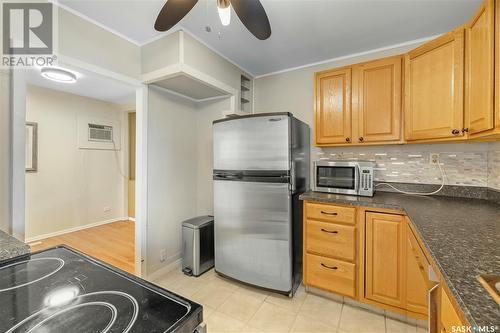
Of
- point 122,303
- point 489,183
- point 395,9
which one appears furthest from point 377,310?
point 395,9

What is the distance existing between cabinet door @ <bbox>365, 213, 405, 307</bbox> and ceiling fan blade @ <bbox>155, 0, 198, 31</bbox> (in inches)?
71.7

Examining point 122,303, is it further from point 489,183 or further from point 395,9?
point 489,183

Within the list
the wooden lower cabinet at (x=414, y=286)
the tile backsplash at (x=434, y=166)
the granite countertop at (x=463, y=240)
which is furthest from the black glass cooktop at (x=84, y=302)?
the tile backsplash at (x=434, y=166)

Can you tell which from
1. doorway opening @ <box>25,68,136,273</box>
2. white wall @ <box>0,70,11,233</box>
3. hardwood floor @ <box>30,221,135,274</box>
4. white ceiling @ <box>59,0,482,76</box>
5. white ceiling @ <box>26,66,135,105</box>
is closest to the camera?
white wall @ <box>0,70,11,233</box>

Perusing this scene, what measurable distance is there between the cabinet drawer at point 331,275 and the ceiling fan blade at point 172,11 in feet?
6.56

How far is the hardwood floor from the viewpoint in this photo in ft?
8.87

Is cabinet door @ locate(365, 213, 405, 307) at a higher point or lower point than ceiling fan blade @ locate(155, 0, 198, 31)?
lower

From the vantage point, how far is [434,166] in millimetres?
1982

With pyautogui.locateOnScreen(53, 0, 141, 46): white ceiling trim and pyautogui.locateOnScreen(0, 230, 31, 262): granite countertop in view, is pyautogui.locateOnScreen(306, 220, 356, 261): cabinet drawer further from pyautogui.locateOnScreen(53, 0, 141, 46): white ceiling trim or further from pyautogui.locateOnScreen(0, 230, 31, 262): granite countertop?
pyautogui.locateOnScreen(53, 0, 141, 46): white ceiling trim

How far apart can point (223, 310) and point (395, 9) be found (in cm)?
270

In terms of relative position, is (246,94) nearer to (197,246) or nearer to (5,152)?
(197,246)

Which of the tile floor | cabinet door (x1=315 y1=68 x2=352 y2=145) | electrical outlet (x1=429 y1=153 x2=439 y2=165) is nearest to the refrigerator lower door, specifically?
the tile floor

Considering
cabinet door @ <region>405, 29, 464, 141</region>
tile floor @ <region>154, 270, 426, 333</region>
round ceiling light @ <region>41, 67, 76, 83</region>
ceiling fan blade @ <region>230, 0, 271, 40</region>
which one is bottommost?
tile floor @ <region>154, 270, 426, 333</region>

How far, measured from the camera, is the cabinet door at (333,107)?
2.08m
